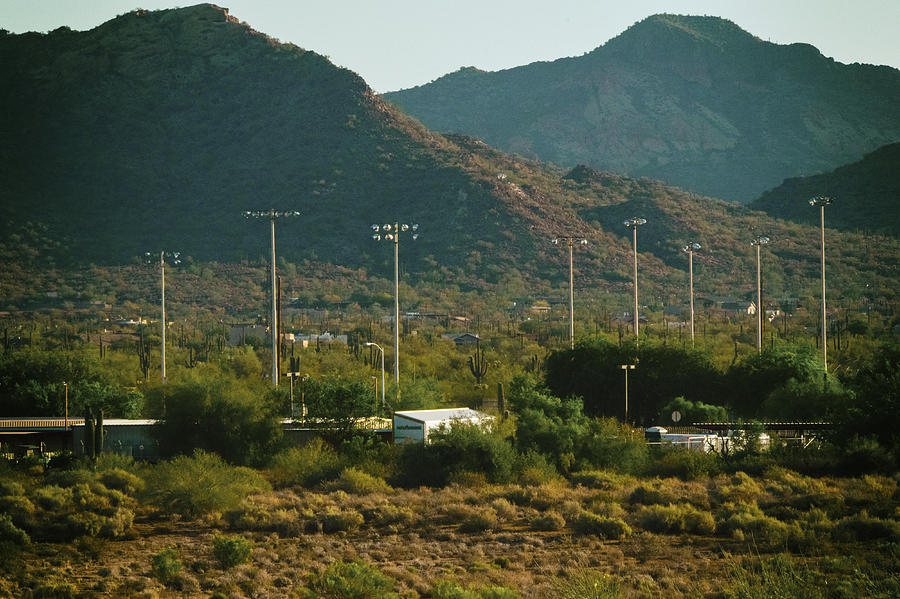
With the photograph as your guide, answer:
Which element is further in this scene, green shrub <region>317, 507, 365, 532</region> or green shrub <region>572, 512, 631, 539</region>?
green shrub <region>317, 507, 365, 532</region>

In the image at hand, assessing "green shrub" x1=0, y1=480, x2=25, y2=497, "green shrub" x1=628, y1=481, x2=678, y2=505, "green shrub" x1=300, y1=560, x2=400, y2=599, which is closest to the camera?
"green shrub" x1=300, y1=560, x2=400, y2=599

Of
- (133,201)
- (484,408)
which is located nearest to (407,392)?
(484,408)

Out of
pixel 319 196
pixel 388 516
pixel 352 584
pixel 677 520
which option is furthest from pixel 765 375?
pixel 319 196

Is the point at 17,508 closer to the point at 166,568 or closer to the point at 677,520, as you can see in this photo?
the point at 166,568

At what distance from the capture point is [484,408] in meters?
58.2

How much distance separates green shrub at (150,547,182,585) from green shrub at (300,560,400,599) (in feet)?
11.6

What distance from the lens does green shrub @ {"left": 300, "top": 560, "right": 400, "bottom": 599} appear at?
27.4m

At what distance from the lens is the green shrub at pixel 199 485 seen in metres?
39.5

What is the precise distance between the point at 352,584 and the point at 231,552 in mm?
5752

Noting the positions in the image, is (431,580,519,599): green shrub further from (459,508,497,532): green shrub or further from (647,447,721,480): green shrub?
(647,447,721,480): green shrub

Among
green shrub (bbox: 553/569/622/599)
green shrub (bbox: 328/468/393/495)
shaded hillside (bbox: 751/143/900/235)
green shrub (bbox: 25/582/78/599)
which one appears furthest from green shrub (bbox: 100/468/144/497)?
shaded hillside (bbox: 751/143/900/235)

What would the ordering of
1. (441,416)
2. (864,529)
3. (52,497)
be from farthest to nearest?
(441,416)
(52,497)
(864,529)

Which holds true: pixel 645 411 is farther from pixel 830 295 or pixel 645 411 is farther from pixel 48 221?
pixel 48 221

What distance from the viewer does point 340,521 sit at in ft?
121
